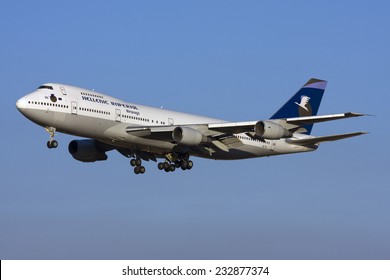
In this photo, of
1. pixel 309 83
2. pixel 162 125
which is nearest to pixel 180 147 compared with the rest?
pixel 162 125

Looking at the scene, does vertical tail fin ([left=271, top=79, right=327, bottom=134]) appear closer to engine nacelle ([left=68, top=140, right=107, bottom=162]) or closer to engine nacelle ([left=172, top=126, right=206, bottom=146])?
engine nacelle ([left=172, top=126, right=206, bottom=146])

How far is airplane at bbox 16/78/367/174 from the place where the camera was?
5969 centimetres

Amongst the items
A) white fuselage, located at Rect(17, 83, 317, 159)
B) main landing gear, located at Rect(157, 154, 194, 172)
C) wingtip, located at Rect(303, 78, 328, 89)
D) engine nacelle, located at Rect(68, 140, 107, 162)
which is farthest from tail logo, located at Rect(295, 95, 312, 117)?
engine nacelle, located at Rect(68, 140, 107, 162)

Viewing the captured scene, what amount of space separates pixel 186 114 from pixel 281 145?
789 centimetres

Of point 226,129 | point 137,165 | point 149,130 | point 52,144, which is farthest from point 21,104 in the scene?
point 226,129

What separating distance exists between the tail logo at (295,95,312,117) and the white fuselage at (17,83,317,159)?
8.76 meters

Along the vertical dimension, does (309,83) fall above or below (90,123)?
above

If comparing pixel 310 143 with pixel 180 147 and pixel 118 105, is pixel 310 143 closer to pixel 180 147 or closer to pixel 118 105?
pixel 180 147

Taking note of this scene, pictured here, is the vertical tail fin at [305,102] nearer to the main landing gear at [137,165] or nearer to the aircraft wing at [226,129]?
the aircraft wing at [226,129]

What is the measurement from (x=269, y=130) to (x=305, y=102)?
14.7m

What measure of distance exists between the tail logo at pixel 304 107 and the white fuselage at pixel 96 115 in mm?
8759

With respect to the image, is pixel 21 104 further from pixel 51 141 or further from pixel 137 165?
pixel 137 165

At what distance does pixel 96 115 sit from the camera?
60.7 metres

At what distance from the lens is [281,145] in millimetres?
70125
